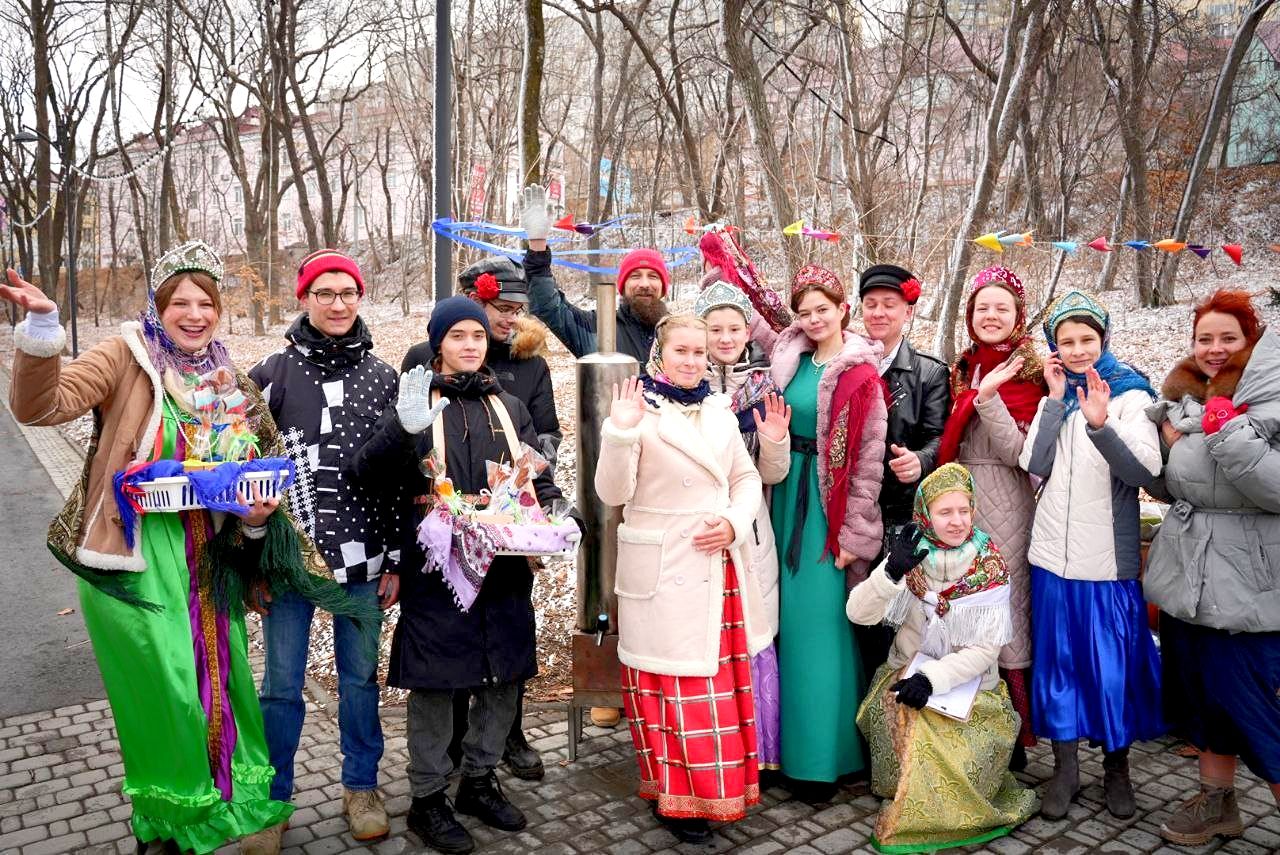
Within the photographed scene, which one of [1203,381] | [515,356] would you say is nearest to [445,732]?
[515,356]

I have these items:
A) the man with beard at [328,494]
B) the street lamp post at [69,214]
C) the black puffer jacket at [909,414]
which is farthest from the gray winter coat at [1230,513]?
the street lamp post at [69,214]

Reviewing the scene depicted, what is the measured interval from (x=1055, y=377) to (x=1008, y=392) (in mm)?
219

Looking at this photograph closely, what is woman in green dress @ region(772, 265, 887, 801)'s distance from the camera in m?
3.84

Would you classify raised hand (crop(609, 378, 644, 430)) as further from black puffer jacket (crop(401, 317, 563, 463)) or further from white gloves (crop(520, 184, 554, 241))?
white gloves (crop(520, 184, 554, 241))

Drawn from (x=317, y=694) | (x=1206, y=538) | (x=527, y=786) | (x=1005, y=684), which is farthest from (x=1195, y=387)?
(x=317, y=694)

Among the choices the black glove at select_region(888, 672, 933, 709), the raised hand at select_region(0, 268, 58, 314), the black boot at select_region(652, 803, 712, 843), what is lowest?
the black boot at select_region(652, 803, 712, 843)

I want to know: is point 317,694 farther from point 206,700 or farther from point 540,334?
point 540,334

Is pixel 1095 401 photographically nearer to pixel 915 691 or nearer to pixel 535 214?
pixel 915 691

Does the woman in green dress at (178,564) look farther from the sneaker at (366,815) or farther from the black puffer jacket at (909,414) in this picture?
the black puffer jacket at (909,414)

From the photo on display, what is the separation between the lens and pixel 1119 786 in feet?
12.6

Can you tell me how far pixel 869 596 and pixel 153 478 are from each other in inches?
101

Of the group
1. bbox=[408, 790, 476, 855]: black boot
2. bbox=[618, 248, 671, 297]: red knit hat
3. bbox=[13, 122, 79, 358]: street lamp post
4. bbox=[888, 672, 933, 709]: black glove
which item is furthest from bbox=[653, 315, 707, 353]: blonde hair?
bbox=[13, 122, 79, 358]: street lamp post

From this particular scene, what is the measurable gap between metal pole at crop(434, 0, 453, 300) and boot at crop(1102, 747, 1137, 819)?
3.78 metres

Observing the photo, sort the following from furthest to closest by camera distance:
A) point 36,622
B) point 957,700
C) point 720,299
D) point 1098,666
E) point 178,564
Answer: point 36,622
point 720,299
point 1098,666
point 957,700
point 178,564
